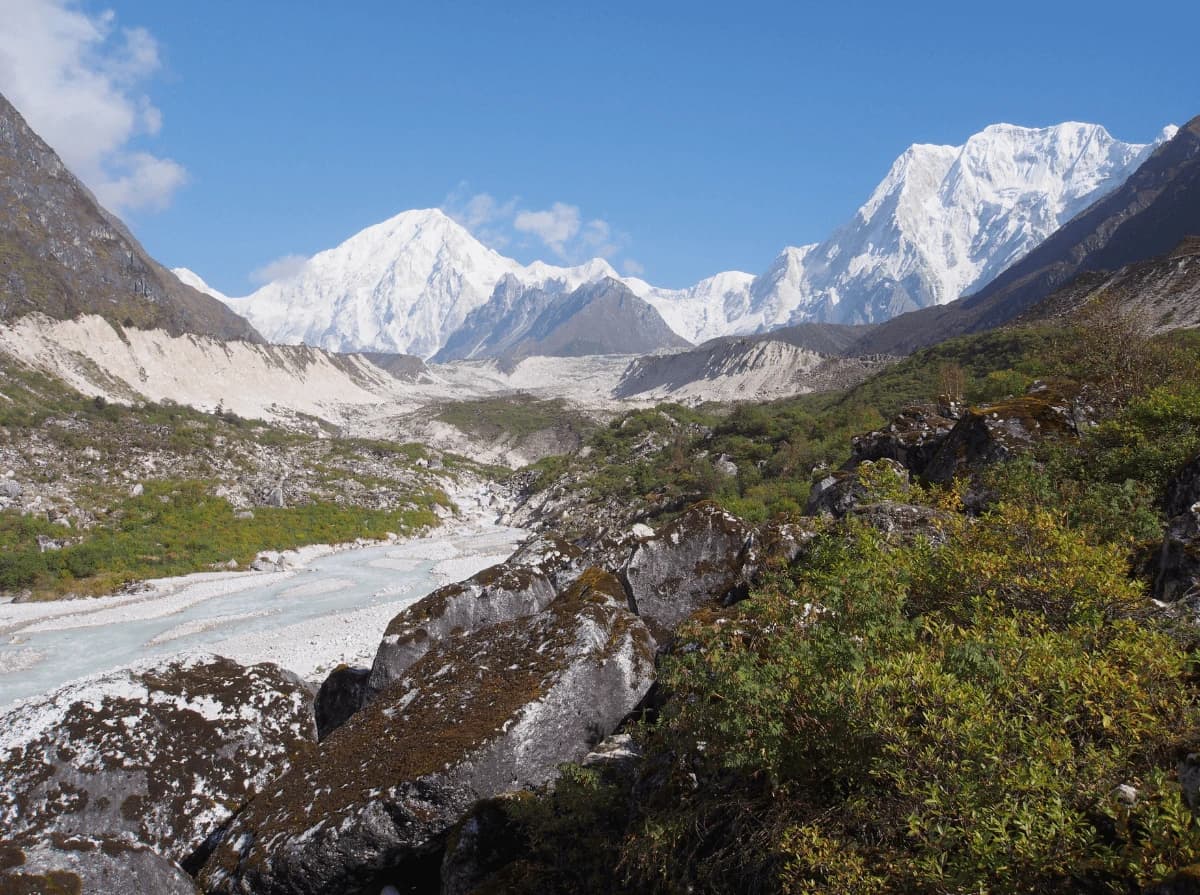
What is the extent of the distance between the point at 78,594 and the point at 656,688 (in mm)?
29230

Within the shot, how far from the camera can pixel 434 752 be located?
7371 mm

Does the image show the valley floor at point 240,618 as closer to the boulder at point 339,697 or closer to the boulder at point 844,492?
the boulder at point 339,697

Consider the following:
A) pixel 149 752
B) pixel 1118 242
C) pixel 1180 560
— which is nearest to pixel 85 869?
pixel 149 752

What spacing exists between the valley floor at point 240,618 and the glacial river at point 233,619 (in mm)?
38

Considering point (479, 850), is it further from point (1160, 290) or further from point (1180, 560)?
point (1160, 290)

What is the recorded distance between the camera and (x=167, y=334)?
10406cm

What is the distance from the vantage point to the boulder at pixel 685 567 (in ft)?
39.0

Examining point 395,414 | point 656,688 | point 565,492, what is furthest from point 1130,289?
point 395,414

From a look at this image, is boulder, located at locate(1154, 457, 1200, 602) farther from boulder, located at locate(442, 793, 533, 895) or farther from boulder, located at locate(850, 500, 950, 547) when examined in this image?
boulder, located at locate(442, 793, 533, 895)

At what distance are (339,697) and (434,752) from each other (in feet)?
14.6

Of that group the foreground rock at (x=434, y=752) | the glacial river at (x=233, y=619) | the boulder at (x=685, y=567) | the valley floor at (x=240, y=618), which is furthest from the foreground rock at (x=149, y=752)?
the glacial river at (x=233, y=619)

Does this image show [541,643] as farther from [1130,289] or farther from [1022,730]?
[1130,289]

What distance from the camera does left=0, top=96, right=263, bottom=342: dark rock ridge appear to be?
305ft

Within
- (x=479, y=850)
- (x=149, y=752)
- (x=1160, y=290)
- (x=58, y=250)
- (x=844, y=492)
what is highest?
(x=58, y=250)
